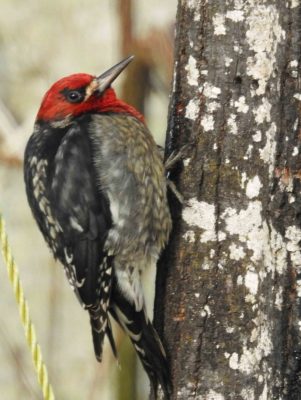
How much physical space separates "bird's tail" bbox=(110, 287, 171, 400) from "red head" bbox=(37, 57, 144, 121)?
0.88 m

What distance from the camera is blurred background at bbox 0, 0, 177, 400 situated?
6859 millimetres

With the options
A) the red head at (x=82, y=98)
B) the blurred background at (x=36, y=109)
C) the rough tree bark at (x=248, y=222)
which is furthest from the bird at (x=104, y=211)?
the blurred background at (x=36, y=109)

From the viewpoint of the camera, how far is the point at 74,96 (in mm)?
4586

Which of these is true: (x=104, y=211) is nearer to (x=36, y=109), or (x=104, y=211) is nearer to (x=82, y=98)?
(x=82, y=98)

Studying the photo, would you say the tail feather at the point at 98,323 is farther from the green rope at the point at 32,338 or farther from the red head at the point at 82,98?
the red head at the point at 82,98

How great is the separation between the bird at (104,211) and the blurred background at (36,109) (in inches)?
96.1

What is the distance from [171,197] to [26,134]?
3.19 m

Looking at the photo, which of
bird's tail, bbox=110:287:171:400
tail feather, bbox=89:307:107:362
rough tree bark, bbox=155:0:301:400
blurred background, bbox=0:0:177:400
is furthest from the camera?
blurred background, bbox=0:0:177:400

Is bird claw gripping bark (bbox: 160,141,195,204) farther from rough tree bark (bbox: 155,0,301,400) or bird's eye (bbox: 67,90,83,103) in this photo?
bird's eye (bbox: 67,90,83,103)

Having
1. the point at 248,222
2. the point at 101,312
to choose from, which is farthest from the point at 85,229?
the point at 248,222

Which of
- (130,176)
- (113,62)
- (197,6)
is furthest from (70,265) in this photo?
(113,62)

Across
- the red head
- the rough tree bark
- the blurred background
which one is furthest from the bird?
the blurred background

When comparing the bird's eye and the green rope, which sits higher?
the bird's eye

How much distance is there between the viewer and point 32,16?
7.10 metres
